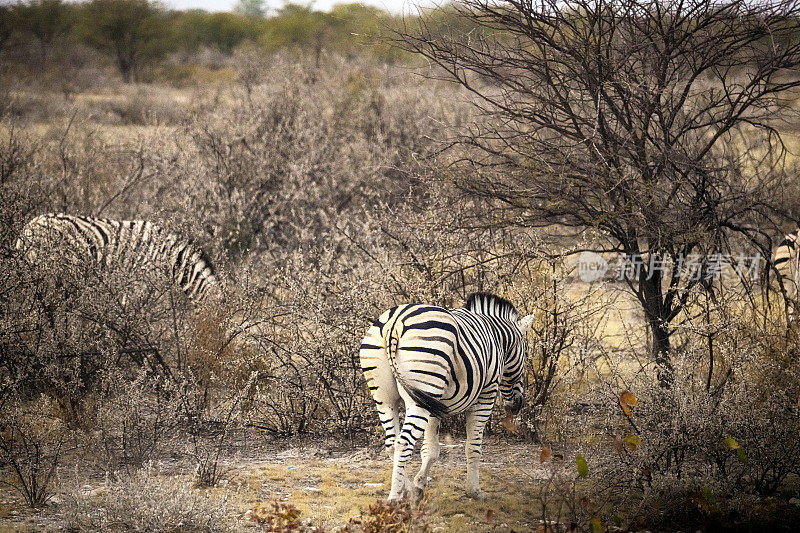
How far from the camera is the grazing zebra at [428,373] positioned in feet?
16.1

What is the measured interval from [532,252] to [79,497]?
3.79 metres

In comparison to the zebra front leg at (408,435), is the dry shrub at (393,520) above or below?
below

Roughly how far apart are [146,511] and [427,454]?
1.68m

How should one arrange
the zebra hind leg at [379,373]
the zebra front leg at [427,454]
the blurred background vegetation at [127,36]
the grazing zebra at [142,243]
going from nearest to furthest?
1. the zebra hind leg at [379,373]
2. the zebra front leg at [427,454]
3. the grazing zebra at [142,243]
4. the blurred background vegetation at [127,36]

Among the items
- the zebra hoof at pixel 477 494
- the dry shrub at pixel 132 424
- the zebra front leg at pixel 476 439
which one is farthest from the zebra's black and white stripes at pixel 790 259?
the dry shrub at pixel 132 424

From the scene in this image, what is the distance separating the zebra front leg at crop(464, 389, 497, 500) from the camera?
18.0ft

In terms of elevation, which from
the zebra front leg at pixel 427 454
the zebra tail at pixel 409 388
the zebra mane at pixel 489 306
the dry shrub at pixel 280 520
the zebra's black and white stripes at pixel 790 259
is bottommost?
the dry shrub at pixel 280 520

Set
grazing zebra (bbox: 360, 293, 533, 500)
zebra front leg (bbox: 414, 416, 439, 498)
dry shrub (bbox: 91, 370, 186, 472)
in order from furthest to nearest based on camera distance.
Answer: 1. dry shrub (bbox: 91, 370, 186, 472)
2. zebra front leg (bbox: 414, 416, 439, 498)
3. grazing zebra (bbox: 360, 293, 533, 500)

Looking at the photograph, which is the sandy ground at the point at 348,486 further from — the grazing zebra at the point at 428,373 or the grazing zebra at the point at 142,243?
the grazing zebra at the point at 142,243

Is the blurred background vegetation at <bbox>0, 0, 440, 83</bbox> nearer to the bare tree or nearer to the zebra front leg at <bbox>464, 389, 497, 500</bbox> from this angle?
the bare tree

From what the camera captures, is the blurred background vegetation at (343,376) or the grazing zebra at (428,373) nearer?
the grazing zebra at (428,373)

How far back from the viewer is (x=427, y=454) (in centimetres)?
532

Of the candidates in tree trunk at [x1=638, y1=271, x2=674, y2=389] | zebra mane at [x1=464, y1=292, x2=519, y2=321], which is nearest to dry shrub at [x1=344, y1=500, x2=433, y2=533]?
zebra mane at [x1=464, y1=292, x2=519, y2=321]

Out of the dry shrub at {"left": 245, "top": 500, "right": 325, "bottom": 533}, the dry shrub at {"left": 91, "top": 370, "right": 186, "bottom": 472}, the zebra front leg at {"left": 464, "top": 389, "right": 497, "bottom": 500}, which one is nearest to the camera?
the dry shrub at {"left": 245, "top": 500, "right": 325, "bottom": 533}
